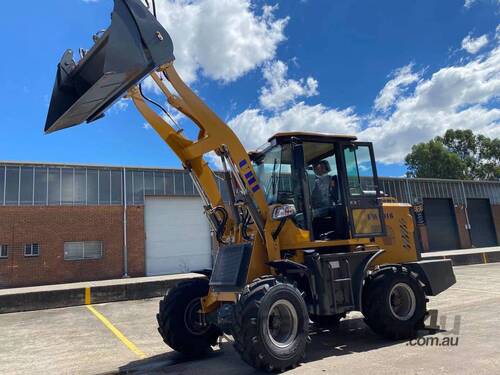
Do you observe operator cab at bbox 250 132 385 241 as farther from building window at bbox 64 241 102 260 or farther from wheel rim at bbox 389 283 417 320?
building window at bbox 64 241 102 260

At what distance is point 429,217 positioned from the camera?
1441 inches

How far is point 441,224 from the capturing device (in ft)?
122

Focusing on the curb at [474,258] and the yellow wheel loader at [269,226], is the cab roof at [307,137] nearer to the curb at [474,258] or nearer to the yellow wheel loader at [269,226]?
the yellow wheel loader at [269,226]

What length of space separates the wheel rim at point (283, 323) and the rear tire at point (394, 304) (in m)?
1.78

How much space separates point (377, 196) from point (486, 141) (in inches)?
2355

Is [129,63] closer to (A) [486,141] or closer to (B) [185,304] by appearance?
(B) [185,304]

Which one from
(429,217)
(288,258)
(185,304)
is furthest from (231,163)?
(429,217)

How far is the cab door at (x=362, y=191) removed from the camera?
7157 mm

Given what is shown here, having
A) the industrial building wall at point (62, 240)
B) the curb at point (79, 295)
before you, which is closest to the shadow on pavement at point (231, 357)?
the curb at point (79, 295)

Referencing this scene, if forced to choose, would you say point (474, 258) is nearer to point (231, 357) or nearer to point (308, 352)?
point (308, 352)

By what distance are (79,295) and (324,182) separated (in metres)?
11.3

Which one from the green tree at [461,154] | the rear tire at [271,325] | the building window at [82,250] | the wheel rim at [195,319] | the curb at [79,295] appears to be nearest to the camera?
the rear tire at [271,325]

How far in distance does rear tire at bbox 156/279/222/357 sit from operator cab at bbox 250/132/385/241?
78.6 inches

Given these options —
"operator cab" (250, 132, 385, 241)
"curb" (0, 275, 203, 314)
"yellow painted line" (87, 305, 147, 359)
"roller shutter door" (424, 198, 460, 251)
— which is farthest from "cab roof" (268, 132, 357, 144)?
"roller shutter door" (424, 198, 460, 251)
